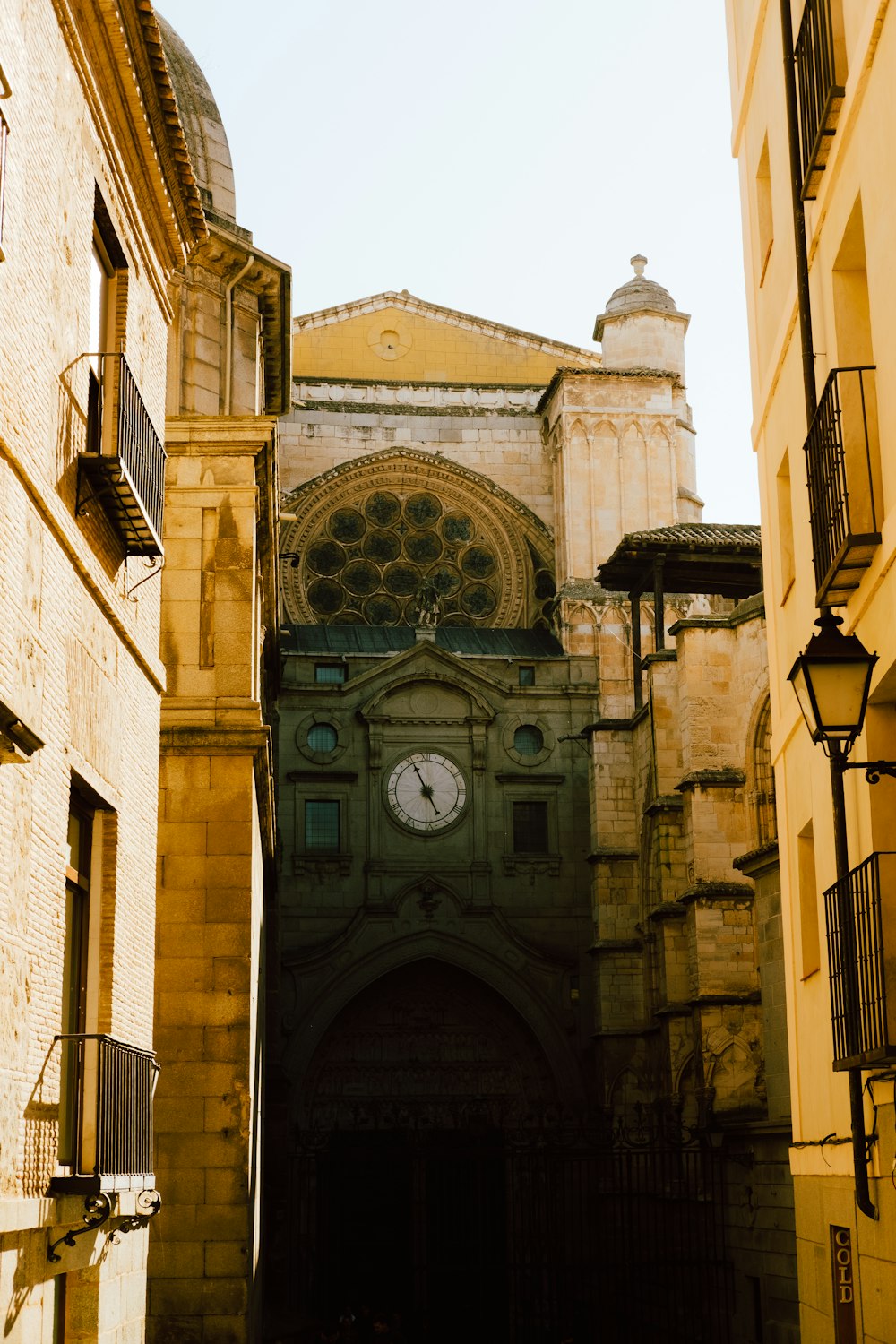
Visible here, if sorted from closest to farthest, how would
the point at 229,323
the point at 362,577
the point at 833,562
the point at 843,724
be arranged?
1. the point at 843,724
2. the point at 833,562
3. the point at 229,323
4. the point at 362,577

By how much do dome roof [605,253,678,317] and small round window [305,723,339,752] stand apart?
11.5 m

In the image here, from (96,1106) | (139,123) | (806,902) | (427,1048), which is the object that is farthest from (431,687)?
(96,1106)

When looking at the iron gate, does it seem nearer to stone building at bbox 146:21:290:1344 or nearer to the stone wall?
stone building at bbox 146:21:290:1344

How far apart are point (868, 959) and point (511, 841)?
80.1ft

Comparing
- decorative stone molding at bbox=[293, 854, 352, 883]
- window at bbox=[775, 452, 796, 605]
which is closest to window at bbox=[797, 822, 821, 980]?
window at bbox=[775, 452, 796, 605]

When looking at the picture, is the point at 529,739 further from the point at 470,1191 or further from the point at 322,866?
the point at 470,1191

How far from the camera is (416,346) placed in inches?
1606

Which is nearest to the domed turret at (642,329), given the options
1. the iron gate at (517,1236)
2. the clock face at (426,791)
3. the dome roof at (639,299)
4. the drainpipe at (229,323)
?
the dome roof at (639,299)

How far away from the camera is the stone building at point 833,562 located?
9.40 metres

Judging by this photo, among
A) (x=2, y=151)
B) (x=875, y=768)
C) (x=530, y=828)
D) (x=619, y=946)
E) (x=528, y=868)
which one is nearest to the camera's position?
(x=2, y=151)

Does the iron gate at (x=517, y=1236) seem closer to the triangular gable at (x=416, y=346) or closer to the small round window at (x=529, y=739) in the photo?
the small round window at (x=529, y=739)

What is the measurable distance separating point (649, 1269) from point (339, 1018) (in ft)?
25.5

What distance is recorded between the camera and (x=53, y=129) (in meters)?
10.2

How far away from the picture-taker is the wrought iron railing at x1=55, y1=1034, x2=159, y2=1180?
10242 millimetres
